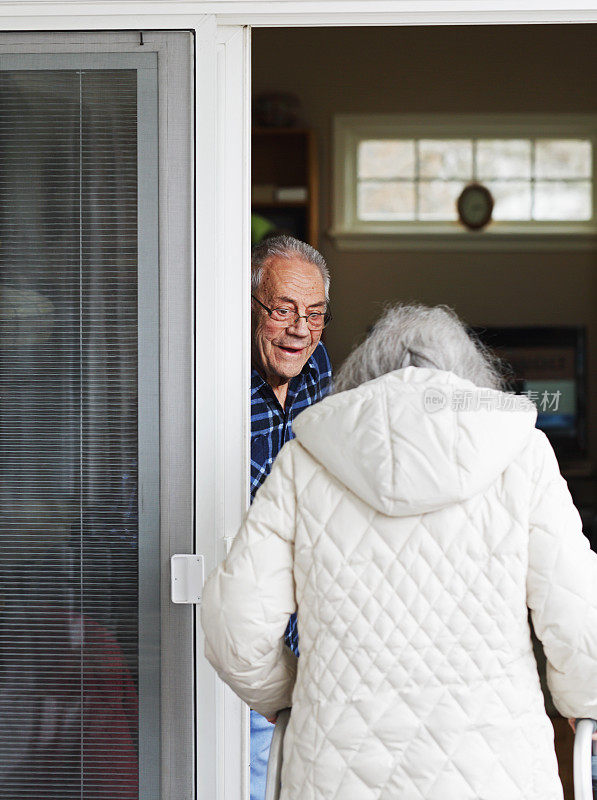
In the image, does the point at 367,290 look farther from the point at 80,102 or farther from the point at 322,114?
the point at 80,102

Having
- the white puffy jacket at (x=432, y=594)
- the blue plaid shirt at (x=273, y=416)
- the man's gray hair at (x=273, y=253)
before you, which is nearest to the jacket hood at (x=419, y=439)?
the white puffy jacket at (x=432, y=594)

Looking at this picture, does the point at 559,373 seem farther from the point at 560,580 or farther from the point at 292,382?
the point at 560,580

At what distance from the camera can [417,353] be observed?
1.30 meters

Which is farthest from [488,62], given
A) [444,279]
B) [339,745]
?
[339,745]

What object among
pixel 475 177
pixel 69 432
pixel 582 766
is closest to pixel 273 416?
pixel 69 432

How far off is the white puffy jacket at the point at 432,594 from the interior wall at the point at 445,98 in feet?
12.5

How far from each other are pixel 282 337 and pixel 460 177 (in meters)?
3.34

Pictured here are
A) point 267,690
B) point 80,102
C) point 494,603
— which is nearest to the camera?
point 494,603

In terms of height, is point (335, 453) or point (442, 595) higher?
point (335, 453)

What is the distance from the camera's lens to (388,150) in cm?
509

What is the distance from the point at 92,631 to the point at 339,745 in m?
0.70

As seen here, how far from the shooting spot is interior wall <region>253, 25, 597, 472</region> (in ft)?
16.2

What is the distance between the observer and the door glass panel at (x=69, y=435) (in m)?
1.74

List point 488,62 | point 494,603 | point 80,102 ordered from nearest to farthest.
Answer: point 494,603, point 80,102, point 488,62
